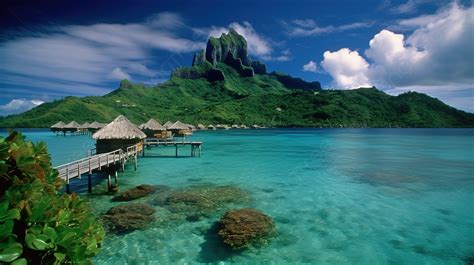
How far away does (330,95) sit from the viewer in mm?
187750

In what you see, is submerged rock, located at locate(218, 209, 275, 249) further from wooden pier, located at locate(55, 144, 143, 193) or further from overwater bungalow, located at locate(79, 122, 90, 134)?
overwater bungalow, located at locate(79, 122, 90, 134)

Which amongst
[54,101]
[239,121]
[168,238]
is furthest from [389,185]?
[54,101]

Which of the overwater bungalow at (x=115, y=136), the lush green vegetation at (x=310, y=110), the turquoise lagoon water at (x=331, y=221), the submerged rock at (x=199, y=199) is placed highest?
the lush green vegetation at (x=310, y=110)

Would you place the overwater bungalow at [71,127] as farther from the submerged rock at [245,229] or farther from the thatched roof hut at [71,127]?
the submerged rock at [245,229]

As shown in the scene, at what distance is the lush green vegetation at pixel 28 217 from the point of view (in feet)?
7.43

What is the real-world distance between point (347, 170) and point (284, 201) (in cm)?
1306

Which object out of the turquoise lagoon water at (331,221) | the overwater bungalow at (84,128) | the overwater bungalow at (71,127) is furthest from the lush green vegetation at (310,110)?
the turquoise lagoon water at (331,221)

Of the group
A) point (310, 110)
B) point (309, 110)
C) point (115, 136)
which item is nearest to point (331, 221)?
point (115, 136)

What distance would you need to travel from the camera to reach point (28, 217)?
2.56m

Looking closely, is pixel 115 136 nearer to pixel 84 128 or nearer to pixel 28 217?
pixel 28 217

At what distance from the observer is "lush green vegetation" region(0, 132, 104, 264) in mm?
2266

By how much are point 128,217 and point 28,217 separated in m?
11.5

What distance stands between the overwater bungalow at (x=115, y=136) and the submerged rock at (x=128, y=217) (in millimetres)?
14450

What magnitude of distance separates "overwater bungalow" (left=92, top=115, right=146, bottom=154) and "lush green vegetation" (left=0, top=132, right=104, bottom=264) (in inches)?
1019
